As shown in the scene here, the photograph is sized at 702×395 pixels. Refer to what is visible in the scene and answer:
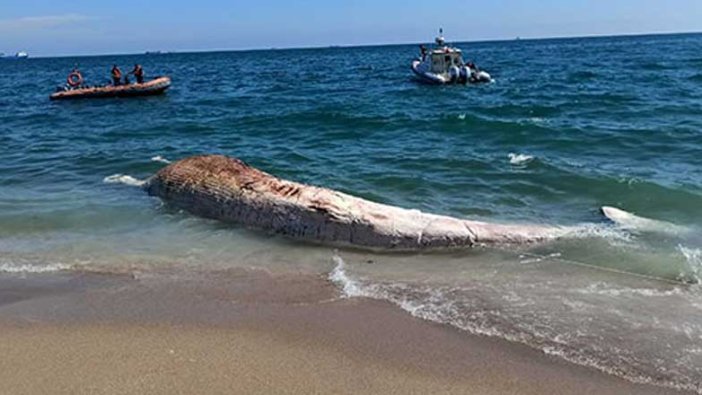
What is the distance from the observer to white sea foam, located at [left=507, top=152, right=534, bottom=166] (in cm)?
1356

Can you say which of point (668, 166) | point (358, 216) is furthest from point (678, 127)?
point (358, 216)

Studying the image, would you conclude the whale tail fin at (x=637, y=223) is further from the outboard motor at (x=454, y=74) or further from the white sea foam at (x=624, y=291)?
the outboard motor at (x=454, y=74)

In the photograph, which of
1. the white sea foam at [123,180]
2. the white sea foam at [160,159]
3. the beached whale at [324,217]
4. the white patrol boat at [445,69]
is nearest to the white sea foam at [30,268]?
the beached whale at [324,217]

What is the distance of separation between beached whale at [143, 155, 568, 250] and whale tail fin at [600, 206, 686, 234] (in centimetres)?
91

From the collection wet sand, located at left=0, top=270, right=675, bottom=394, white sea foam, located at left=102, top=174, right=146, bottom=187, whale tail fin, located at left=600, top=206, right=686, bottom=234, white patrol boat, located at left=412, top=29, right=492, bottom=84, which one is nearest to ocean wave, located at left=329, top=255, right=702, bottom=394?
wet sand, located at left=0, top=270, right=675, bottom=394

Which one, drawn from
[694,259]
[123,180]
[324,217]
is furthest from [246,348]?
[123,180]

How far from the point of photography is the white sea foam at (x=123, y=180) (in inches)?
490

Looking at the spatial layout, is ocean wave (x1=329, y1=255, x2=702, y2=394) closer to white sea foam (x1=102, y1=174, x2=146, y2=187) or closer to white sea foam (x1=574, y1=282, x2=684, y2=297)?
white sea foam (x1=574, y1=282, x2=684, y2=297)

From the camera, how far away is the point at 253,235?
8680 millimetres

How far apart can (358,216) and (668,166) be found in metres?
7.43

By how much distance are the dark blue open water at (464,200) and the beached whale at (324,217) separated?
238 millimetres

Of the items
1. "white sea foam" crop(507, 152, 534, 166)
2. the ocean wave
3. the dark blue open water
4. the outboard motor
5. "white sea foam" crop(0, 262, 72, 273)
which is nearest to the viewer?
the ocean wave

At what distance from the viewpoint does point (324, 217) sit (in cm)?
834

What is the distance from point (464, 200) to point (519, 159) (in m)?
3.67
